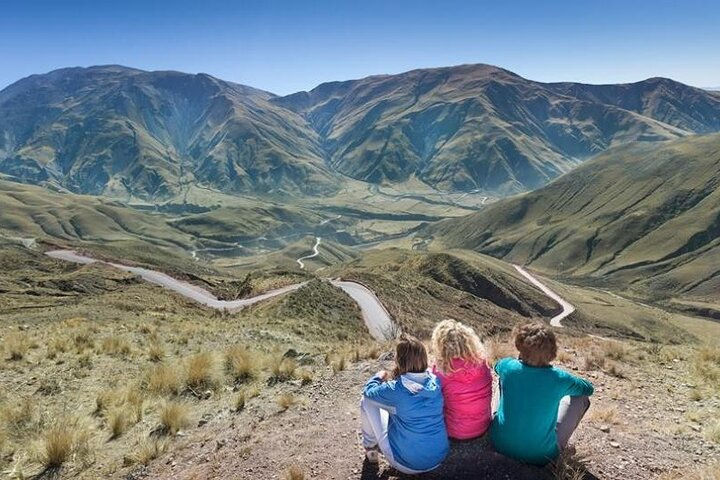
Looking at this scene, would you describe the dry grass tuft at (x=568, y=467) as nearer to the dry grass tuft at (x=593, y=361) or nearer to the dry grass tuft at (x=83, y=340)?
the dry grass tuft at (x=593, y=361)

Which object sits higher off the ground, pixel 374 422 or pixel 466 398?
pixel 466 398

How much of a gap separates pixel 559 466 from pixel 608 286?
182629 millimetres

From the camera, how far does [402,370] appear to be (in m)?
7.26

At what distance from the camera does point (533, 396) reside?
7172 mm

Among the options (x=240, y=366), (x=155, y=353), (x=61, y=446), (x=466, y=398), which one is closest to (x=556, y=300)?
(x=155, y=353)

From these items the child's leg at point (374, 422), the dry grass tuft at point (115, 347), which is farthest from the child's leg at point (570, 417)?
the dry grass tuft at point (115, 347)

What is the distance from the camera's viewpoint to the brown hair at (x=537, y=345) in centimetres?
716

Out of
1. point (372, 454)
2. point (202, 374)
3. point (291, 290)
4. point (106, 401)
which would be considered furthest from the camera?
point (291, 290)

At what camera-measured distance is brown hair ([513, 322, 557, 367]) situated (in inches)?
282

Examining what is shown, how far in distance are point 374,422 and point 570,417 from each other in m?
3.00

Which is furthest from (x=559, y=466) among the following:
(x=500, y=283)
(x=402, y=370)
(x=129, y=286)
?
(x=500, y=283)

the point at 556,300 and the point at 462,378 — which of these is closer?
the point at 462,378

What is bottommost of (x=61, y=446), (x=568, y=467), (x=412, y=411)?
(x=61, y=446)

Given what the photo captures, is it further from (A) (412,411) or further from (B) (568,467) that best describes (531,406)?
(A) (412,411)
